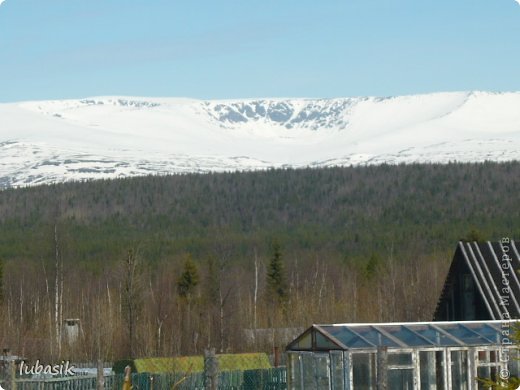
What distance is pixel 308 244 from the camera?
453 feet

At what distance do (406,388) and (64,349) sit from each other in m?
35.2

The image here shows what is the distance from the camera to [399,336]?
28953mm

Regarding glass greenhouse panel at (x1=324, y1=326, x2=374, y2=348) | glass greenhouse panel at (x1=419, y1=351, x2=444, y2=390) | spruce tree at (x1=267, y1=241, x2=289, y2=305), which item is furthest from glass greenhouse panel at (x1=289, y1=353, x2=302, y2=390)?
spruce tree at (x1=267, y1=241, x2=289, y2=305)

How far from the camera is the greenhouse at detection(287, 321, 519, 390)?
27844 mm

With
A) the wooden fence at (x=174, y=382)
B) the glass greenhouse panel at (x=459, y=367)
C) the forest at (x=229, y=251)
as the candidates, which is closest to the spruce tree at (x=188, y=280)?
the forest at (x=229, y=251)

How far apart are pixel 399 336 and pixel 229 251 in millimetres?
77740

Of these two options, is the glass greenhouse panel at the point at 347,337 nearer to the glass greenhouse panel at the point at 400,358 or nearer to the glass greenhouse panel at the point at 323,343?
the glass greenhouse panel at the point at 323,343

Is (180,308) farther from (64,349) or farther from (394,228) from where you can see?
(394,228)

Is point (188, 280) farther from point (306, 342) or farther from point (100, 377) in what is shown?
point (100, 377)

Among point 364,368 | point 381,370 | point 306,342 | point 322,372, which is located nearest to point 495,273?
point 306,342

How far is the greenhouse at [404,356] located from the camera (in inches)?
1096

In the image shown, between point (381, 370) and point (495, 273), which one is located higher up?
point (495, 273)

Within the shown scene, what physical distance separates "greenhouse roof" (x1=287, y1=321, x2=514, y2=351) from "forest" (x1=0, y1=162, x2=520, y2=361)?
25.0 m

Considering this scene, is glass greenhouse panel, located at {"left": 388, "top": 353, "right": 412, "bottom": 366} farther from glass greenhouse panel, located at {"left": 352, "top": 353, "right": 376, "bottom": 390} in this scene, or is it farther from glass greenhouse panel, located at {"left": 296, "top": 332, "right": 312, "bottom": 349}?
glass greenhouse panel, located at {"left": 296, "top": 332, "right": 312, "bottom": 349}
